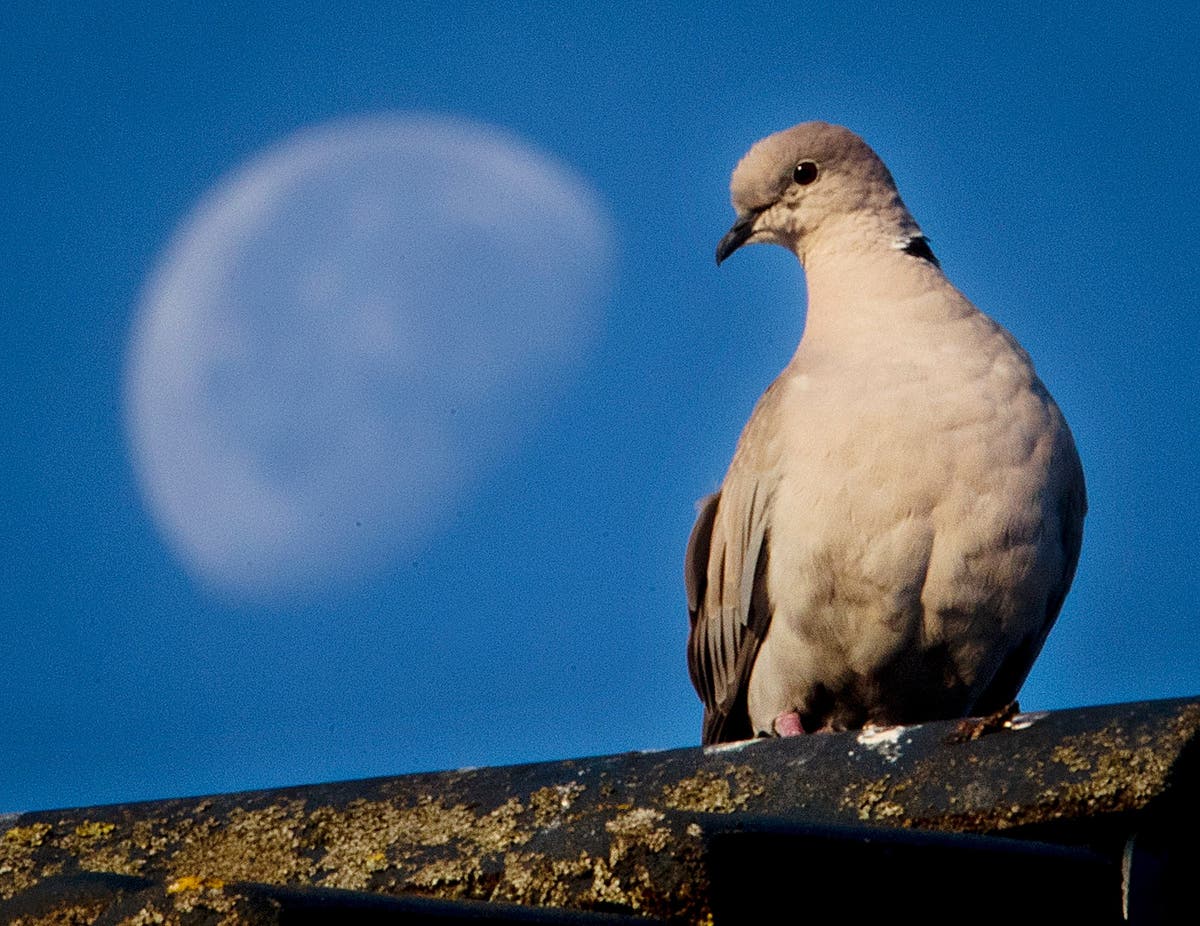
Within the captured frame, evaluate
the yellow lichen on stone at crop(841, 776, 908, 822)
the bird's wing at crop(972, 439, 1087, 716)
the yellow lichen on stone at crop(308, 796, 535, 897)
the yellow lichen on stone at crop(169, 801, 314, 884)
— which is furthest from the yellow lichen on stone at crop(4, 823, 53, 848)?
the bird's wing at crop(972, 439, 1087, 716)

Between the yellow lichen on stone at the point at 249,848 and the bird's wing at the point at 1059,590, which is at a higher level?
the bird's wing at the point at 1059,590

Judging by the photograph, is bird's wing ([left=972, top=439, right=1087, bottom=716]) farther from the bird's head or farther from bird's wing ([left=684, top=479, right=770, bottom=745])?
the bird's head

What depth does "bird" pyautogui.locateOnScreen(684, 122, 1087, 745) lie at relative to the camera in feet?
16.3

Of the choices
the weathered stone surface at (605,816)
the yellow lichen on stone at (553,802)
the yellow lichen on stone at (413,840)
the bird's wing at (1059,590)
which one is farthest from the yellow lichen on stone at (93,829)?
the bird's wing at (1059,590)

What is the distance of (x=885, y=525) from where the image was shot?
4992mm

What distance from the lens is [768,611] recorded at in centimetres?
536

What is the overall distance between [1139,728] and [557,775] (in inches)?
39.9

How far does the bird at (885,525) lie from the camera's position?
496 cm

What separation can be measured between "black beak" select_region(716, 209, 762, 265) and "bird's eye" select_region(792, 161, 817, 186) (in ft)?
0.63

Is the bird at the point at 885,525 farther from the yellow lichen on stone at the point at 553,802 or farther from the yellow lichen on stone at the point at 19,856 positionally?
the yellow lichen on stone at the point at 19,856

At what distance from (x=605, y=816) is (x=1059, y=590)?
318 centimetres

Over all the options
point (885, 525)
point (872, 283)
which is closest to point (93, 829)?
point (885, 525)

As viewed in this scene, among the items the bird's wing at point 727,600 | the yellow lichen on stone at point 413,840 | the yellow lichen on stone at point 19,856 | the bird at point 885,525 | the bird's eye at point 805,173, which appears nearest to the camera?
the yellow lichen on stone at point 413,840

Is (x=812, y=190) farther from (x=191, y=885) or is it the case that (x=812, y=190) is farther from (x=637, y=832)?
(x=191, y=885)
